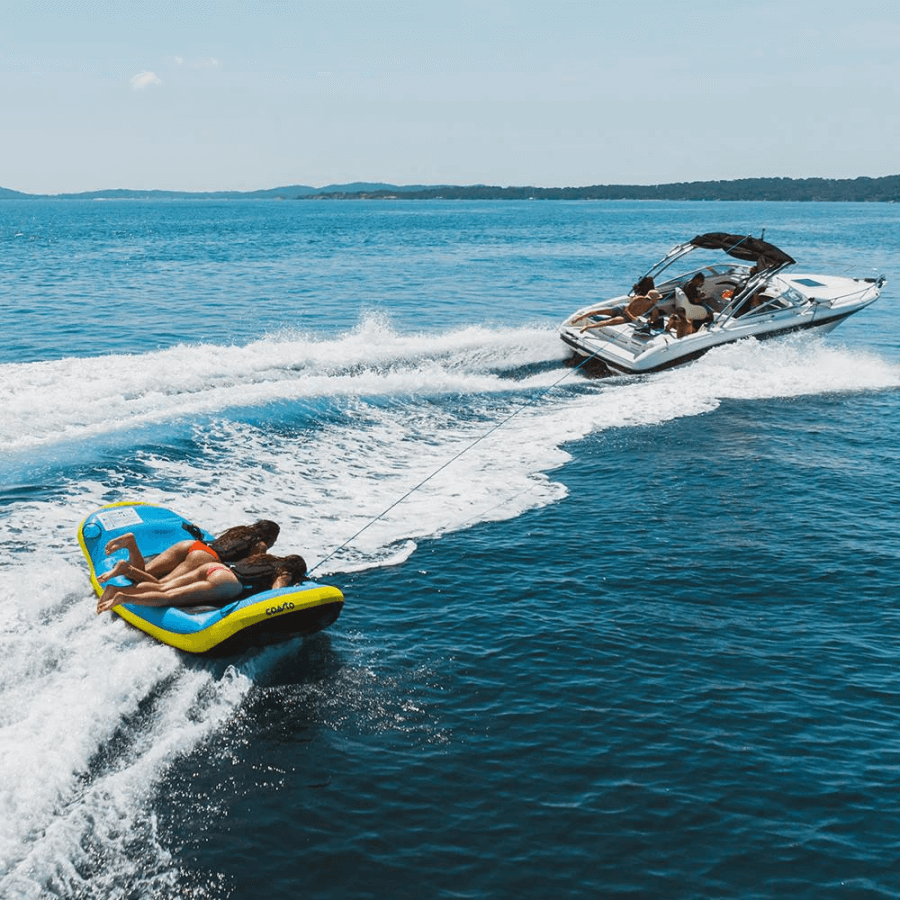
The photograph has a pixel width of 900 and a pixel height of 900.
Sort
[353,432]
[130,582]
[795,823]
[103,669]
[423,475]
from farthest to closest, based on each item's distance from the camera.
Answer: [353,432] < [423,475] < [130,582] < [103,669] < [795,823]

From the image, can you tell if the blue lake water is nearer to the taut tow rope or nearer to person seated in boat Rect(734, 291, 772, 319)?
the taut tow rope

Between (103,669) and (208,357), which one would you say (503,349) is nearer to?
(208,357)

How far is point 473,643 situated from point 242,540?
320cm

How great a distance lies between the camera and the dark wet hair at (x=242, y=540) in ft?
36.2

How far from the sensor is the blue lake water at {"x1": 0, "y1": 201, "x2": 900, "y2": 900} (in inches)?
287

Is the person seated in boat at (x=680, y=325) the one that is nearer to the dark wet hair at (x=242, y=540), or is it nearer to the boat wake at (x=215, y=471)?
the boat wake at (x=215, y=471)

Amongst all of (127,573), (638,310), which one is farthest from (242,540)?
(638,310)

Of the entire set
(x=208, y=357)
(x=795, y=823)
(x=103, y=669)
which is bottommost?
(x=795, y=823)

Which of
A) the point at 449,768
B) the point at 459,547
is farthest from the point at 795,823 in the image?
the point at 459,547

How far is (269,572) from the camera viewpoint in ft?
34.5

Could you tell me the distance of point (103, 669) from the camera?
9312mm

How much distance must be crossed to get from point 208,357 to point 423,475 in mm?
9299

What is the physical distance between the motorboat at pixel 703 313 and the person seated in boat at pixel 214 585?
15.4 m

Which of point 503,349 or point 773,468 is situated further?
point 503,349
